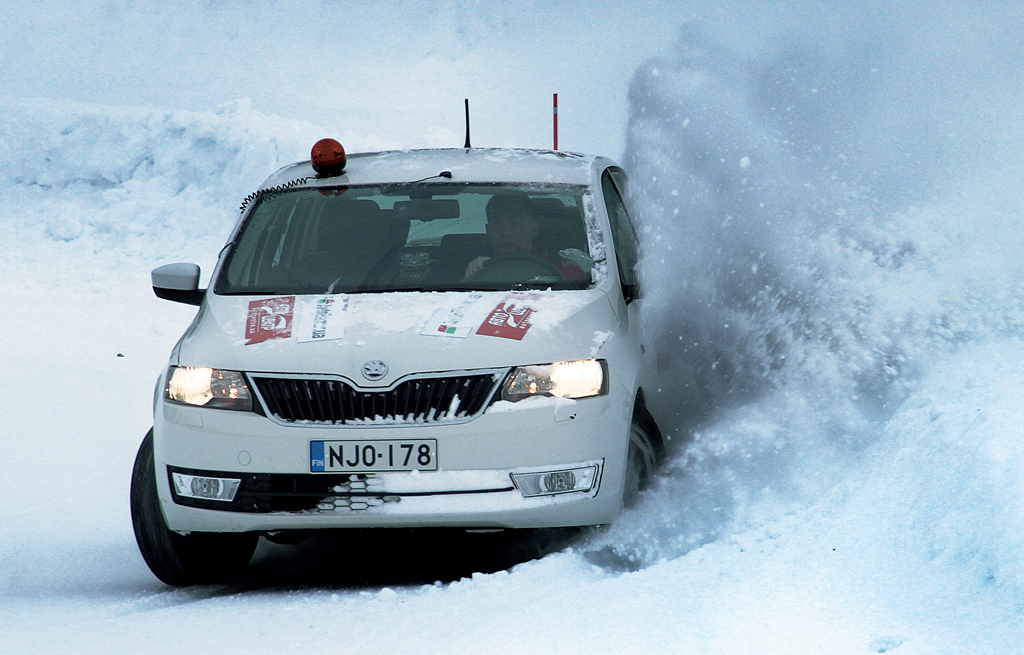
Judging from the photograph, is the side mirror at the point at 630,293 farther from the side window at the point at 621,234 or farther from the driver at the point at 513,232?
the driver at the point at 513,232

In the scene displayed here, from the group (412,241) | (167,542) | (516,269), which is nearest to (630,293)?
(516,269)

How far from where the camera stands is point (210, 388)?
3885 millimetres

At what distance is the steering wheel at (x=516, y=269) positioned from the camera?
4.50 meters

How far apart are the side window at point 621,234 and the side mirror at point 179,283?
5.81 feet

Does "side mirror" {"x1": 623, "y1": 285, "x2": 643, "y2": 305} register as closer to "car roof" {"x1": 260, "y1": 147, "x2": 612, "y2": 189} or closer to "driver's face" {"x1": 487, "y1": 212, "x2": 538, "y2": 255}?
"driver's face" {"x1": 487, "y1": 212, "x2": 538, "y2": 255}

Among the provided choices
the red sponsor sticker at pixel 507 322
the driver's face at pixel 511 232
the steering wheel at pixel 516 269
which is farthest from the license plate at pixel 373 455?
the driver's face at pixel 511 232

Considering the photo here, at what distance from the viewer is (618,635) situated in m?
3.15

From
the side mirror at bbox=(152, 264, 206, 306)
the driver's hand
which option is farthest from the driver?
the side mirror at bbox=(152, 264, 206, 306)

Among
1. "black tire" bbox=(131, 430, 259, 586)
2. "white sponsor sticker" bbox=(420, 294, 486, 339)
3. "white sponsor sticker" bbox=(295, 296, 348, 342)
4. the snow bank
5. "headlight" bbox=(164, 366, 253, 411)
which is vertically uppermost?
"white sponsor sticker" bbox=(420, 294, 486, 339)

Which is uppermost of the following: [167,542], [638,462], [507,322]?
[507,322]

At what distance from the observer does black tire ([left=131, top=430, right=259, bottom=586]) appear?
415cm

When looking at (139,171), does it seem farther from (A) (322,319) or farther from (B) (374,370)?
(B) (374,370)

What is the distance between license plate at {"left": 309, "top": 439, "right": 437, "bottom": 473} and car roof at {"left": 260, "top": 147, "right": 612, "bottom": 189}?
1677mm

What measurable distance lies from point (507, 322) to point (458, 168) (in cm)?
145
